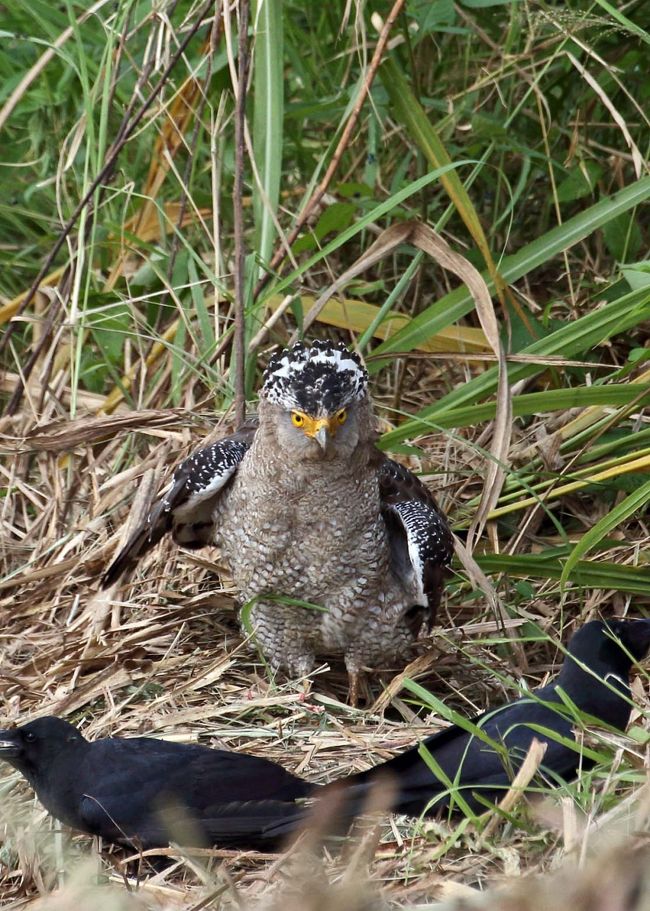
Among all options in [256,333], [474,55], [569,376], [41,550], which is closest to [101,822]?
[41,550]

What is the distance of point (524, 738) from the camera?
335 centimetres

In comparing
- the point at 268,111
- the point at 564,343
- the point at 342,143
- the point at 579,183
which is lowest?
the point at 564,343

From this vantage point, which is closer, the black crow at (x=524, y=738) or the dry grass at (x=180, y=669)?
the dry grass at (x=180, y=669)

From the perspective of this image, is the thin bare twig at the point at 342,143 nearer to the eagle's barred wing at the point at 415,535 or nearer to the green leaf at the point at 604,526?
the eagle's barred wing at the point at 415,535

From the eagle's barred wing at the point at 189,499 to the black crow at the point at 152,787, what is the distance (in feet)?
3.53

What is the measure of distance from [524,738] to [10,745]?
138 centimetres

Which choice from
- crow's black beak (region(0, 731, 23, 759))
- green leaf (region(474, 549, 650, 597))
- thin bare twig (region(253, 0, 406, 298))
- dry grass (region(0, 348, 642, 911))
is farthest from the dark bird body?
crow's black beak (region(0, 731, 23, 759))

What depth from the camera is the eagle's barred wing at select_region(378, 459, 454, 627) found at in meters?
4.30

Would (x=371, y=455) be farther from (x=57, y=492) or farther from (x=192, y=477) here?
(x=57, y=492)

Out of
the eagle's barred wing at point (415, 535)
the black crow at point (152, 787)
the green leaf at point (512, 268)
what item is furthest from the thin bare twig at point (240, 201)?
the black crow at point (152, 787)

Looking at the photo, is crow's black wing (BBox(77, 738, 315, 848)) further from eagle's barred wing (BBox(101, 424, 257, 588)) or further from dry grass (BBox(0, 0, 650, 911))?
eagle's barred wing (BBox(101, 424, 257, 588))

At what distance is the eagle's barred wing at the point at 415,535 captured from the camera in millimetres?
4301

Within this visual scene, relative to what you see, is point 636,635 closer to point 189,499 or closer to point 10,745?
point 189,499

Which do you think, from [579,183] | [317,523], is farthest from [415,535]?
[579,183]
